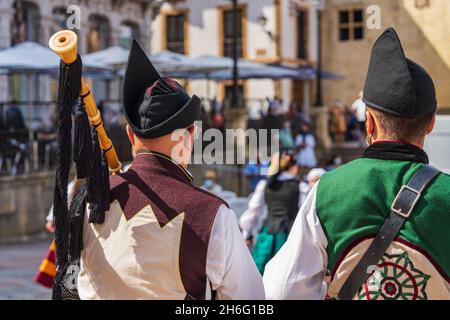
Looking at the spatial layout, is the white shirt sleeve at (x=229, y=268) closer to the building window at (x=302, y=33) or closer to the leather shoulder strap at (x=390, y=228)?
the leather shoulder strap at (x=390, y=228)

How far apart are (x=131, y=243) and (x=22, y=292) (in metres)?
8.06

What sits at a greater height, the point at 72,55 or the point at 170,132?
the point at 72,55

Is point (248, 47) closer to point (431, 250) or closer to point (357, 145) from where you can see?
point (357, 145)

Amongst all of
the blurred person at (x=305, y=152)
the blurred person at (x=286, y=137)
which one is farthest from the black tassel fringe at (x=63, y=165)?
the blurred person at (x=305, y=152)

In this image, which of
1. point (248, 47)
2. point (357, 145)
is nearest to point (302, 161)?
point (357, 145)

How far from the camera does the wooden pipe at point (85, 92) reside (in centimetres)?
300

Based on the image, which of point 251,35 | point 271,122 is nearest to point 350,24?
point 251,35

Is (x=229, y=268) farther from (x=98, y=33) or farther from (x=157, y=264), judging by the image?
(x=98, y=33)

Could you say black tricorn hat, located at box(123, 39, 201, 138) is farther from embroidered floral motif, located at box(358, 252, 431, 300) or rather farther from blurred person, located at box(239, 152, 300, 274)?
blurred person, located at box(239, 152, 300, 274)

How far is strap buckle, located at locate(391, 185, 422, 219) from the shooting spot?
9.36 ft

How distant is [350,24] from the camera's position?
3703 centimetres
